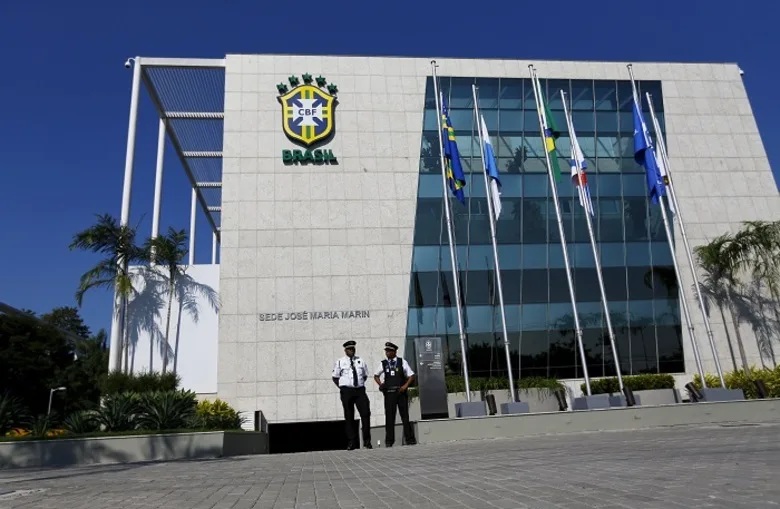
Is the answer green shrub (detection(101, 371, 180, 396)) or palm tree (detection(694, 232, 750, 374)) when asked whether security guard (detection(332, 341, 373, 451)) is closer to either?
green shrub (detection(101, 371, 180, 396))

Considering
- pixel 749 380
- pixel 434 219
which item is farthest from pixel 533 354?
pixel 749 380

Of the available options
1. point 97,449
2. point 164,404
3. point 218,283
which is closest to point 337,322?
point 218,283

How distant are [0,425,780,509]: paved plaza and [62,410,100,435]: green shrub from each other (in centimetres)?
565

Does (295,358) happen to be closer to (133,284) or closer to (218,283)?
(218,283)

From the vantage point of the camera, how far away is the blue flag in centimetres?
1819

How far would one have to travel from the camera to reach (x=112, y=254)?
2030 cm

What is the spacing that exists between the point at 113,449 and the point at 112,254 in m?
11.1

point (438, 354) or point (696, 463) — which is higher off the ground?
point (438, 354)

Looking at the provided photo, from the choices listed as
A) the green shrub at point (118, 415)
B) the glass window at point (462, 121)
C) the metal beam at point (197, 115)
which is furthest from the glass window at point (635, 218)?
the green shrub at point (118, 415)

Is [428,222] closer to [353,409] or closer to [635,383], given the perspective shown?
[635,383]

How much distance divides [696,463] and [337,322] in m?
16.7

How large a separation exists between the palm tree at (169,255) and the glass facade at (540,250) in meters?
8.47

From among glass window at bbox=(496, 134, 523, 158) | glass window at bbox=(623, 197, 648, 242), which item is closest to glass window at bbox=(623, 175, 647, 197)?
glass window at bbox=(623, 197, 648, 242)

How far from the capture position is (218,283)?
70.8ft
